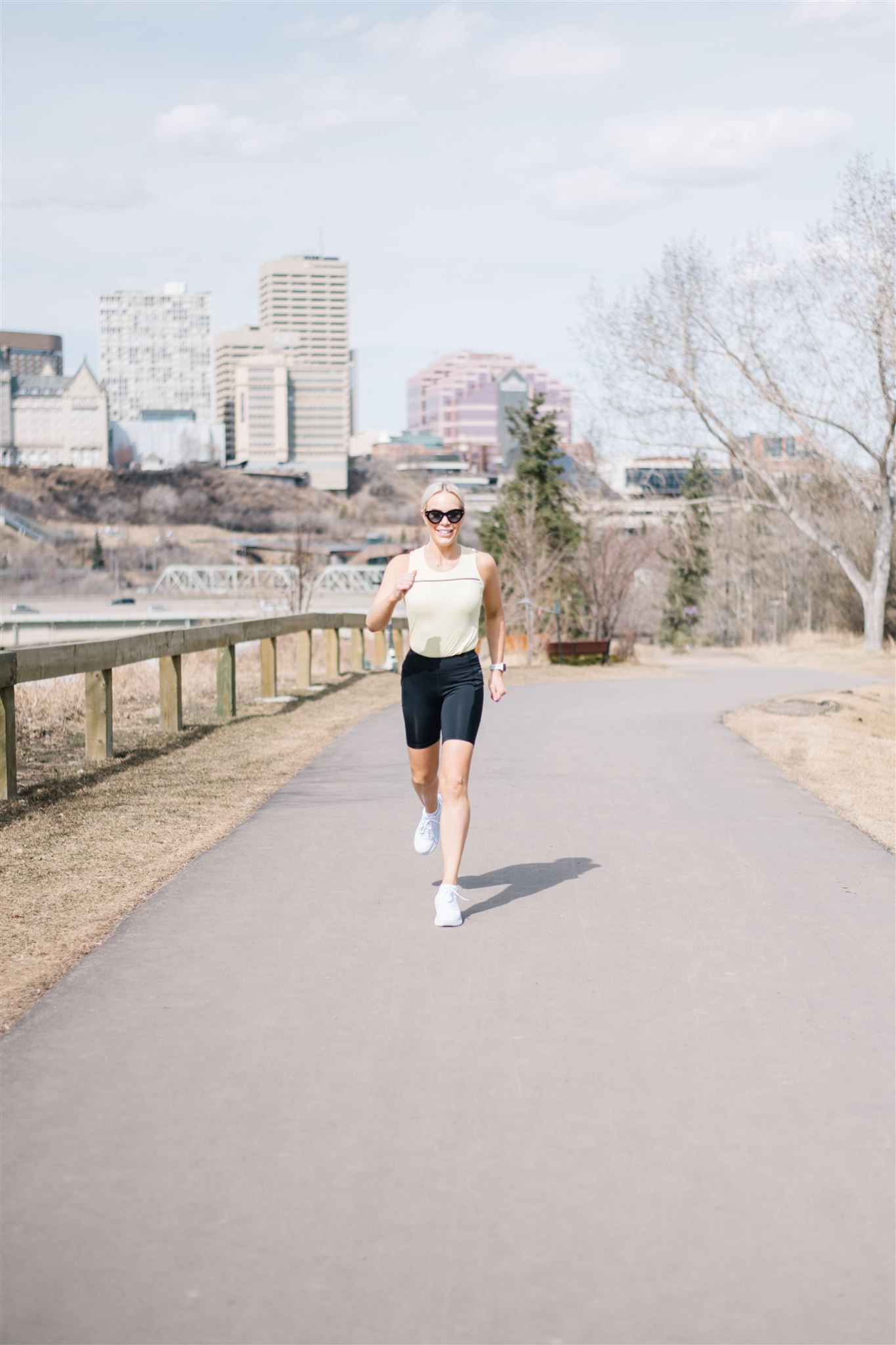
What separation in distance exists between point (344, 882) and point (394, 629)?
63.8 ft

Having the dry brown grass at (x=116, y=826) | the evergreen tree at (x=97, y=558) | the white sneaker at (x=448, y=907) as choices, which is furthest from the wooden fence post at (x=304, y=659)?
the evergreen tree at (x=97, y=558)

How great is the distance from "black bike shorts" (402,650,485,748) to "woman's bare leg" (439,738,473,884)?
0.24 feet

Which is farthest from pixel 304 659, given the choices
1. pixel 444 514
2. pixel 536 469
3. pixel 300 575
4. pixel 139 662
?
pixel 536 469

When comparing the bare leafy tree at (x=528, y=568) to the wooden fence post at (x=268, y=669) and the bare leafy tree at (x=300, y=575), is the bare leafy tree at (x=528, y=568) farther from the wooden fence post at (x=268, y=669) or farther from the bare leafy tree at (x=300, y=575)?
the wooden fence post at (x=268, y=669)

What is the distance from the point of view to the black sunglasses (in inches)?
258

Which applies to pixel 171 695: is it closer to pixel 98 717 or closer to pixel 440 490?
pixel 98 717

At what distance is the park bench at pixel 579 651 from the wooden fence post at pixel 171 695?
1699 cm

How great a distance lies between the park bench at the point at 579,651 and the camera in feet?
98.7

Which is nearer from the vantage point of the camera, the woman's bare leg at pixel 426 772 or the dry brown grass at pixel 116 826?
the dry brown grass at pixel 116 826

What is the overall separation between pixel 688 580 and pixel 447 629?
6901 cm

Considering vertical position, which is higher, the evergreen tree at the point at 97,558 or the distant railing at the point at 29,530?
the distant railing at the point at 29,530

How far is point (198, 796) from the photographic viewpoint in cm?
980

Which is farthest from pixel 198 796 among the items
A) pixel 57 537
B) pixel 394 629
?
pixel 57 537

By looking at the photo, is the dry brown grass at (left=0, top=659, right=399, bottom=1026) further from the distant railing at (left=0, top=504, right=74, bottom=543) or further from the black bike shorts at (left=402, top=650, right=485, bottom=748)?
the distant railing at (left=0, top=504, right=74, bottom=543)
